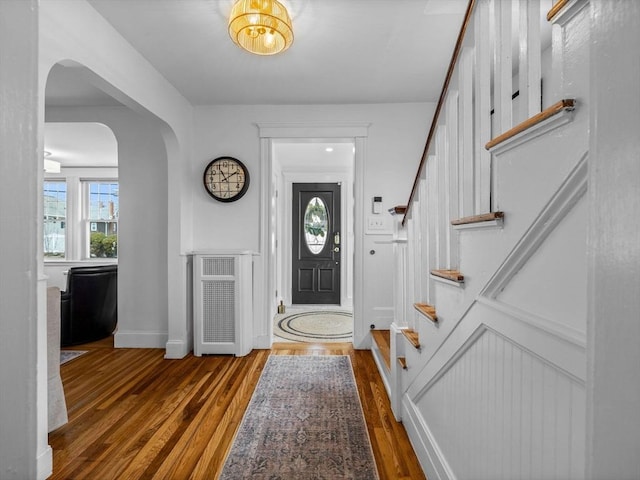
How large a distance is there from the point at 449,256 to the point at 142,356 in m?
3.00

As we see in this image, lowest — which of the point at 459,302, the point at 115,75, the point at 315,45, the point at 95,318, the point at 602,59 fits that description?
the point at 95,318

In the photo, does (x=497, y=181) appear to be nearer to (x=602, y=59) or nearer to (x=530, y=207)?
(x=530, y=207)

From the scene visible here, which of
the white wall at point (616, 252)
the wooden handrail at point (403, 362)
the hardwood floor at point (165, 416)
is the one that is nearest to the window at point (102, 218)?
the hardwood floor at point (165, 416)

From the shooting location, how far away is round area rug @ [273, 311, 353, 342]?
13.0 feet

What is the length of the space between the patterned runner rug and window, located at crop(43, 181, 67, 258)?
214 inches

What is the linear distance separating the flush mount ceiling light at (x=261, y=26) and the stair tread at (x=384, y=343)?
7.20ft

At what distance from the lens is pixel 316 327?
Result: 4430 mm

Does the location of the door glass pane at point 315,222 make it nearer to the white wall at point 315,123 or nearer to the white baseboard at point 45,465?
the white wall at point 315,123

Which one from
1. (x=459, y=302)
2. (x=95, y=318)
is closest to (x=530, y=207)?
(x=459, y=302)

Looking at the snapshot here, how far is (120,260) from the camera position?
3.60m

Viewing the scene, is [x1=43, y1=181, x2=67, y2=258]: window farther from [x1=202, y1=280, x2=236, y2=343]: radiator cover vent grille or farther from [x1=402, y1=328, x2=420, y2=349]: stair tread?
[x1=402, y1=328, x2=420, y2=349]: stair tread

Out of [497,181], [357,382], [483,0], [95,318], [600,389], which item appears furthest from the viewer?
[95,318]

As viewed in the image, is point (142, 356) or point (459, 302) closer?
point (459, 302)

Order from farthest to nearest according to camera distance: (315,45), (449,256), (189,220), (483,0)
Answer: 1. (189,220)
2. (315,45)
3. (449,256)
4. (483,0)
